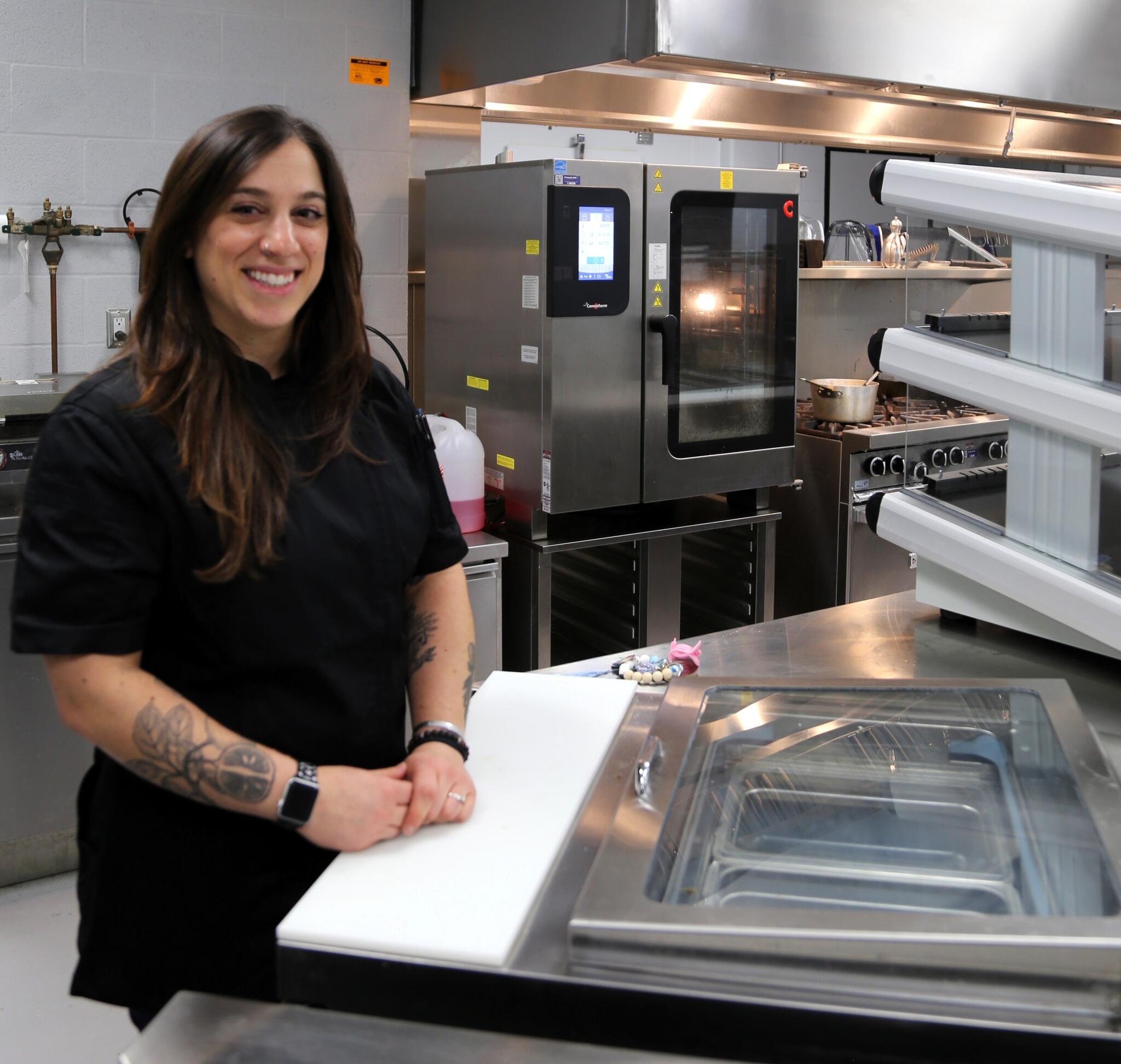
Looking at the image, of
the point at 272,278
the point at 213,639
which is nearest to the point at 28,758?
the point at 213,639

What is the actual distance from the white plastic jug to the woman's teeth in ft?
6.45

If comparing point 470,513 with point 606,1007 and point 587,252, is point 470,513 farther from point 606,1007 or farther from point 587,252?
point 606,1007

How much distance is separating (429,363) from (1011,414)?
97.9 inches

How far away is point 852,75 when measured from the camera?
3133mm

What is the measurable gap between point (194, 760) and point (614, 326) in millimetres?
2322

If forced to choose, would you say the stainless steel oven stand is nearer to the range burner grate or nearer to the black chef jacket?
the range burner grate

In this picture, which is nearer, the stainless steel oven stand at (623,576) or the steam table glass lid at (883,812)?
the steam table glass lid at (883,812)

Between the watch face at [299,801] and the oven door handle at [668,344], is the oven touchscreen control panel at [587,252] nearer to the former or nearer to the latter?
the oven door handle at [668,344]

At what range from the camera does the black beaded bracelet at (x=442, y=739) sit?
4.16 feet

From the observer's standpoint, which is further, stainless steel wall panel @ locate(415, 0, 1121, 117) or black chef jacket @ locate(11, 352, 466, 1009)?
stainless steel wall panel @ locate(415, 0, 1121, 117)

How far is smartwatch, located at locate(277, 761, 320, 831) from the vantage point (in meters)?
1.13

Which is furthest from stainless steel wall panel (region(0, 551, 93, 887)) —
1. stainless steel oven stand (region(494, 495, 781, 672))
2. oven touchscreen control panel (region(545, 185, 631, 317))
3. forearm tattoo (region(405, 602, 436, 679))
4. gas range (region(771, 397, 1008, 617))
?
gas range (region(771, 397, 1008, 617))

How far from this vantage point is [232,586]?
3.89 feet

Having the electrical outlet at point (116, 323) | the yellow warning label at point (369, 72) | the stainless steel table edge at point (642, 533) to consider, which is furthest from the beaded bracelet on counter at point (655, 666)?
the yellow warning label at point (369, 72)
